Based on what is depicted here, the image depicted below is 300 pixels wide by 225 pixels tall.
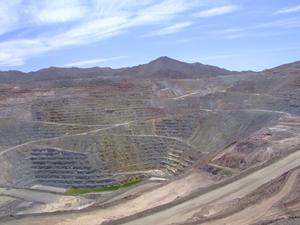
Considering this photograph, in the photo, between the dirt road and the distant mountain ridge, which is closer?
the dirt road

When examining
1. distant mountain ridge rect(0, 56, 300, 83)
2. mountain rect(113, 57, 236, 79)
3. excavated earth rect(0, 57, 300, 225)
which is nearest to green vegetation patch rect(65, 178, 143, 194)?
excavated earth rect(0, 57, 300, 225)

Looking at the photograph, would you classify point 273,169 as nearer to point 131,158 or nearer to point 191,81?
point 131,158

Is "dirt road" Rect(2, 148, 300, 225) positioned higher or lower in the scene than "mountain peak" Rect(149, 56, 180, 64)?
lower

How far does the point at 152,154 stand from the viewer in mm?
57156

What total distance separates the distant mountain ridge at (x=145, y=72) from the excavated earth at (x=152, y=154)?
1549 inches

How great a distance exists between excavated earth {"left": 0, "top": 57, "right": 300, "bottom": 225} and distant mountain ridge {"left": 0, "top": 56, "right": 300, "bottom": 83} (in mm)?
39341

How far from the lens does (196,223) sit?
26.6m

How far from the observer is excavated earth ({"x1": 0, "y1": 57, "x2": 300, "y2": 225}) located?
3034cm

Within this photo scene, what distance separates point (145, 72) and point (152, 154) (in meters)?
90.4

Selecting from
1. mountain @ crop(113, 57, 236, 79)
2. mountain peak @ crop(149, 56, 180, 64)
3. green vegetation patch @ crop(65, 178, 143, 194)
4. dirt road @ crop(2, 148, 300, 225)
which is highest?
mountain peak @ crop(149, 56, 180, 64)

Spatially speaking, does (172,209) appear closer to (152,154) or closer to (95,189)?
(95,189)

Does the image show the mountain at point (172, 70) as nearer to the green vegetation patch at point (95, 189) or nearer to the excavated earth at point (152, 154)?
the excavated earth at point (152, 154)

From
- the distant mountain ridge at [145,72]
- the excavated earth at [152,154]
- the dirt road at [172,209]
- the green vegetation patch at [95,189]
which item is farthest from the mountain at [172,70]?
the dirt road at [172,209]

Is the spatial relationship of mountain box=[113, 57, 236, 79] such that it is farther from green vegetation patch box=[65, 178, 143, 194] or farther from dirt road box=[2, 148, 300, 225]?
dirt road box=[2, 148, 300, 225]
